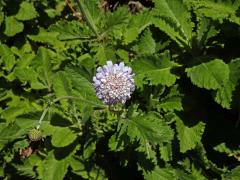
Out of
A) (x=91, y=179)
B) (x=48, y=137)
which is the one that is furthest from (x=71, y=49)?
(x=91, y=179)

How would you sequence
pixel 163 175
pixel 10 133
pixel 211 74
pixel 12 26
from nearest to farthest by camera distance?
pixel 211 74, pixel 163 175, pixel 10 133, pixel 12 26

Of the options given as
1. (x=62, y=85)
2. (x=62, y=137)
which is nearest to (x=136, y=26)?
(x=62, y=85)

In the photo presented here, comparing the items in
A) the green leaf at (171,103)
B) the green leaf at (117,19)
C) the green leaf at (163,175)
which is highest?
the green leaf at (117,19)

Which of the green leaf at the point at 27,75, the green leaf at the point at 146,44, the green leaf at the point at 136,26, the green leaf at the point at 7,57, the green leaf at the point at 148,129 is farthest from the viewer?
the green leaf at the point at 7,57

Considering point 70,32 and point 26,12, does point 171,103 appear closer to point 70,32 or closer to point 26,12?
point 70,32

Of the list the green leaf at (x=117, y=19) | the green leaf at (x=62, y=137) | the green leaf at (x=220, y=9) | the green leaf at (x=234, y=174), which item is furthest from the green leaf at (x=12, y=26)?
the green leaf at (x=234, y=174)

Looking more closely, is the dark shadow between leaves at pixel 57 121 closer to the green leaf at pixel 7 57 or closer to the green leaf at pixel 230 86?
the green leaf at pixel 7 57
